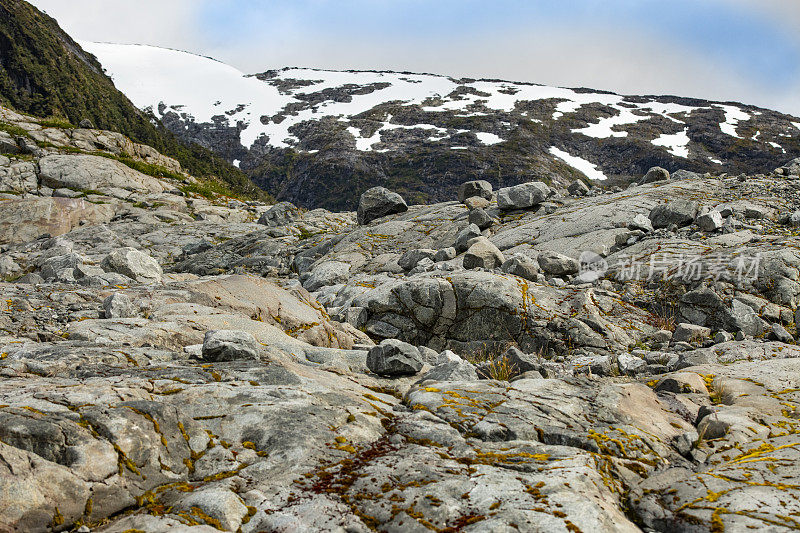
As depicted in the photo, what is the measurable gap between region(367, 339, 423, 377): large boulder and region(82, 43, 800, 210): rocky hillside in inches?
3623

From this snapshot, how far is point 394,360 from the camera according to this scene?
24.6 feet

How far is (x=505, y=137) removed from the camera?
11925cm

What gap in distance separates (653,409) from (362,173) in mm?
105408

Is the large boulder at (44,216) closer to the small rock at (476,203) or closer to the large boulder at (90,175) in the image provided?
the large boulder at (90,175)

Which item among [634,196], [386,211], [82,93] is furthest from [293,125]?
[634,196]

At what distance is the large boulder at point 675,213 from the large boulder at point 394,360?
1325cm

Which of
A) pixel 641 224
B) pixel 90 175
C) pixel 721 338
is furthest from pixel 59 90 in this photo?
pixel 721 338

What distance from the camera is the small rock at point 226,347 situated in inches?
267

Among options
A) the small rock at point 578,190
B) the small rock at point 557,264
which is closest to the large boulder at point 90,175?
the small rock at point 578,190

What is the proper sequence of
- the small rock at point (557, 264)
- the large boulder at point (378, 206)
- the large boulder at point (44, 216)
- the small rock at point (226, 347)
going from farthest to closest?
the large boulder at point (378, 206) → the large boulder at point (44, 216) → the small rock at point (557, 264) → the small rock at point (226, 347)

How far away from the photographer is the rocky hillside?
106938 millimetres

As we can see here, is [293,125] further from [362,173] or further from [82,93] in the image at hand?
[82,93]

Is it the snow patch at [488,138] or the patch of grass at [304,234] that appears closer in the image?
the patch of grass at [304,234]

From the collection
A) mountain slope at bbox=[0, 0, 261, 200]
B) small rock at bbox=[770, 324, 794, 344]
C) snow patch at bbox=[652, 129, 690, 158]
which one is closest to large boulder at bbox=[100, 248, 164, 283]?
small rock at bbox=[770, 324, 794, 344]
